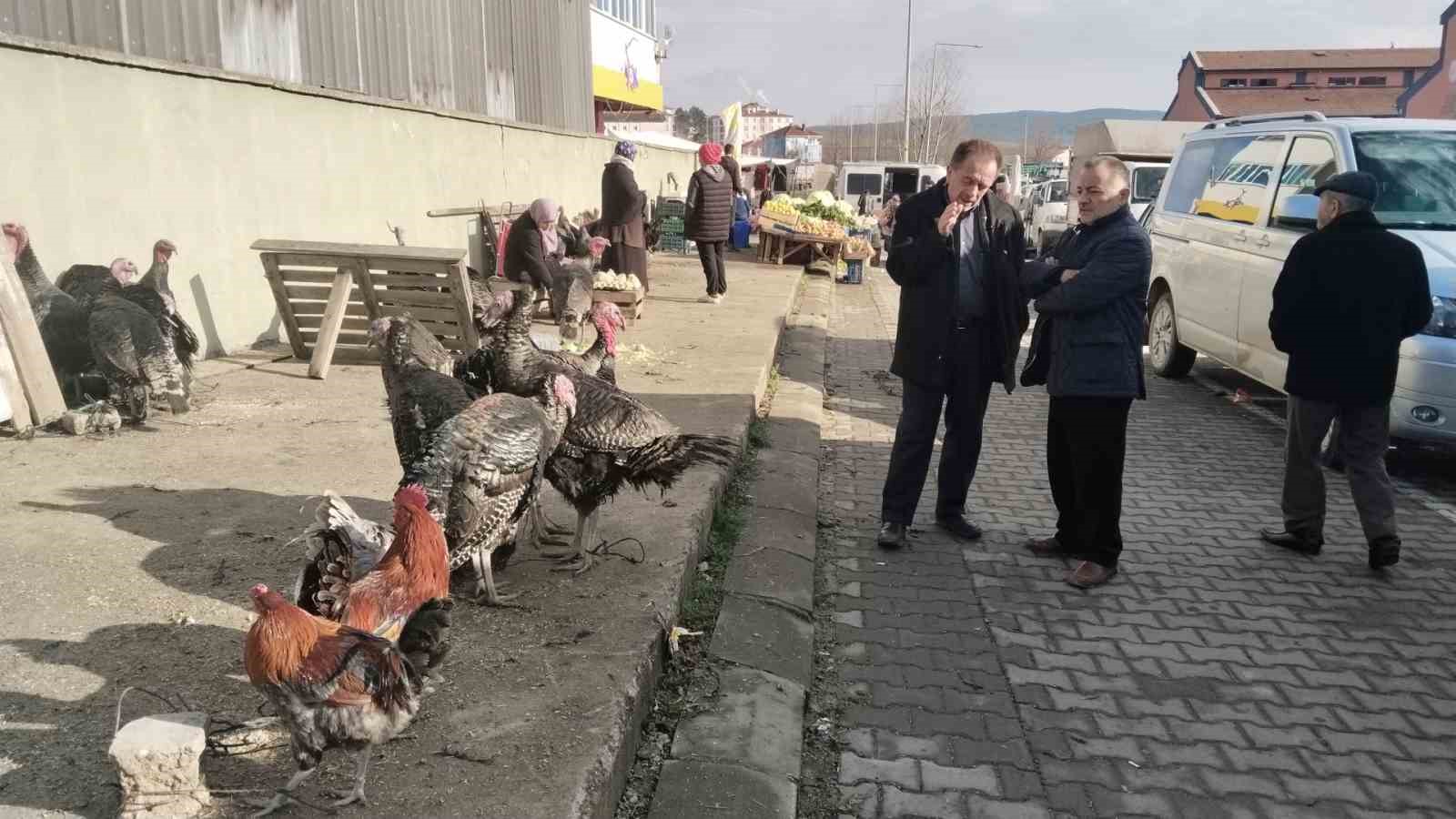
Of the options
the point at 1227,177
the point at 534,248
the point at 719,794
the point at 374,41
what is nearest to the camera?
the point at 719,794

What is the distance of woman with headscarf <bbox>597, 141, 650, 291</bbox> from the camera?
11117mm

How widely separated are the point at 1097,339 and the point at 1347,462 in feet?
5.65

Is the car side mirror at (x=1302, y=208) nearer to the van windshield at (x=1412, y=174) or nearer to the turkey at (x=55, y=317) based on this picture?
the van windshield at (x=1412, y=174)

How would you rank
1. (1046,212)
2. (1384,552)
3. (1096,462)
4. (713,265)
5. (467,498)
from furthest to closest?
(1046,212) < (713,265) < (1384,552) < (1096,462) < (467,498)

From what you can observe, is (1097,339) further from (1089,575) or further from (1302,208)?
(1302,208)

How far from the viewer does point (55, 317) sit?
6277 mm

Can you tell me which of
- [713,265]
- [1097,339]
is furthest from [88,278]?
[713,265]

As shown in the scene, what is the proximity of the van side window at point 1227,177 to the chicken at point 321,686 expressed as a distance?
8124mm

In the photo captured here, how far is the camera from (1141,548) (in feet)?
18.4

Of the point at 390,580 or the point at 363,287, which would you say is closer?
the point at 390,580

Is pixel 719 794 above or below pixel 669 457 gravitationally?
below

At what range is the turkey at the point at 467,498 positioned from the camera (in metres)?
3.25

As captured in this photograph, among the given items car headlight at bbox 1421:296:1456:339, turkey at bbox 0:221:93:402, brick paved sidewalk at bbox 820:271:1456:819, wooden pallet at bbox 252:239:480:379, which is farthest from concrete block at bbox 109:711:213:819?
car headlight at bbox 1421:296:1456:339

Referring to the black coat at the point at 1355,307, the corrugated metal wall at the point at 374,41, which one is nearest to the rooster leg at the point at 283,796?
the black coat at the point at 1355,307
